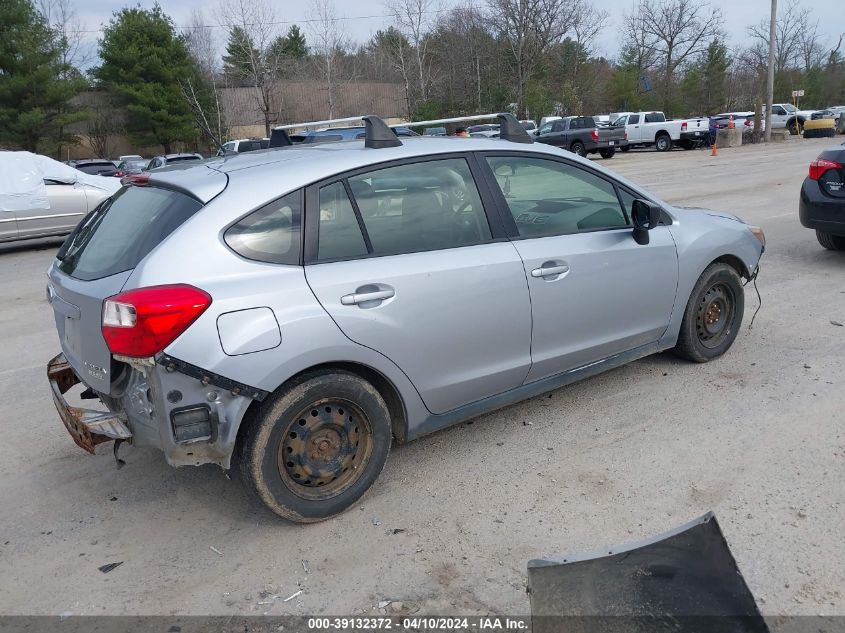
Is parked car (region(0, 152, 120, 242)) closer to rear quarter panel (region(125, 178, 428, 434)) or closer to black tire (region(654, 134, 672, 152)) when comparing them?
rear quarter panel (region(125, 178, 428, 434))

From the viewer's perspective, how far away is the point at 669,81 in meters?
62.7

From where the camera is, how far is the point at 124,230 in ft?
11.6

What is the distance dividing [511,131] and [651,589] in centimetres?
283

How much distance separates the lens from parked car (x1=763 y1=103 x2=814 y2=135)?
1699 inches

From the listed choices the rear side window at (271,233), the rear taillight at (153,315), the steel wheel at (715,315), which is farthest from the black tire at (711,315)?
the rear taillight at (153,315)

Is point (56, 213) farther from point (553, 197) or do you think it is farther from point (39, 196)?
point (553, 197)

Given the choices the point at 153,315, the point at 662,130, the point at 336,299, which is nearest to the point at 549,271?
the point at 336,299

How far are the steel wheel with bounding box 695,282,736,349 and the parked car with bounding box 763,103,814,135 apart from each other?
142 ft

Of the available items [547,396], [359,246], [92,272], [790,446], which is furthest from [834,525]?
[92,272]

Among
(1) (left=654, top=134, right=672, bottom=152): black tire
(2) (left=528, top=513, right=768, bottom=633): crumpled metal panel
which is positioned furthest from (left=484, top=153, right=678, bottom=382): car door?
(1) (left=654, top=134, right=672, bottom=152): black tire

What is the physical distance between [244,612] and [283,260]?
1.49 meters

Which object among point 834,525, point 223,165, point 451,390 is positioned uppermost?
point 223,165

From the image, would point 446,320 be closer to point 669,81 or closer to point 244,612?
point 244,612

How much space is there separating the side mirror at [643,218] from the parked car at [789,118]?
4422 centimetres
